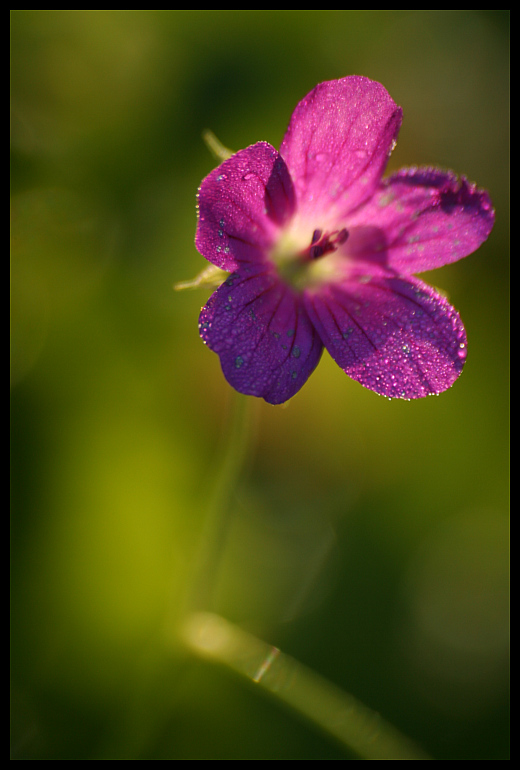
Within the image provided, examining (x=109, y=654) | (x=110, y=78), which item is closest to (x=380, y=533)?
(x=109, y=654)

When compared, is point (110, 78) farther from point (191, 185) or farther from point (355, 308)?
point (355, 308)

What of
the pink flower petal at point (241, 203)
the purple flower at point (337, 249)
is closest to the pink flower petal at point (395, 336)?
Answer: the purple flower at point (337, 249)

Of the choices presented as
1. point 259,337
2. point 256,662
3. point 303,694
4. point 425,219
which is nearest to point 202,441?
point 256,662

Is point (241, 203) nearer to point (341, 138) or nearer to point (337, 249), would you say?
point (341, 138)

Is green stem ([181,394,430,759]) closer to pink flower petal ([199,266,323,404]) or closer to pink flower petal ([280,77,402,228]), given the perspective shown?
pink flower petal ([199,266,323,404])

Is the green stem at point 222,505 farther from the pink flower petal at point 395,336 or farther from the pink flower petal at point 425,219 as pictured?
the pink flower petal at point 425,219

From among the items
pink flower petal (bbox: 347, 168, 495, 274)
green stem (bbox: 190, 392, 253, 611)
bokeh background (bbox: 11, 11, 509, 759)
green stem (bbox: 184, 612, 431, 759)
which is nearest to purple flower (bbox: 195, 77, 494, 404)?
pink flower petal (bbox: 347, 168, 495, 274)
